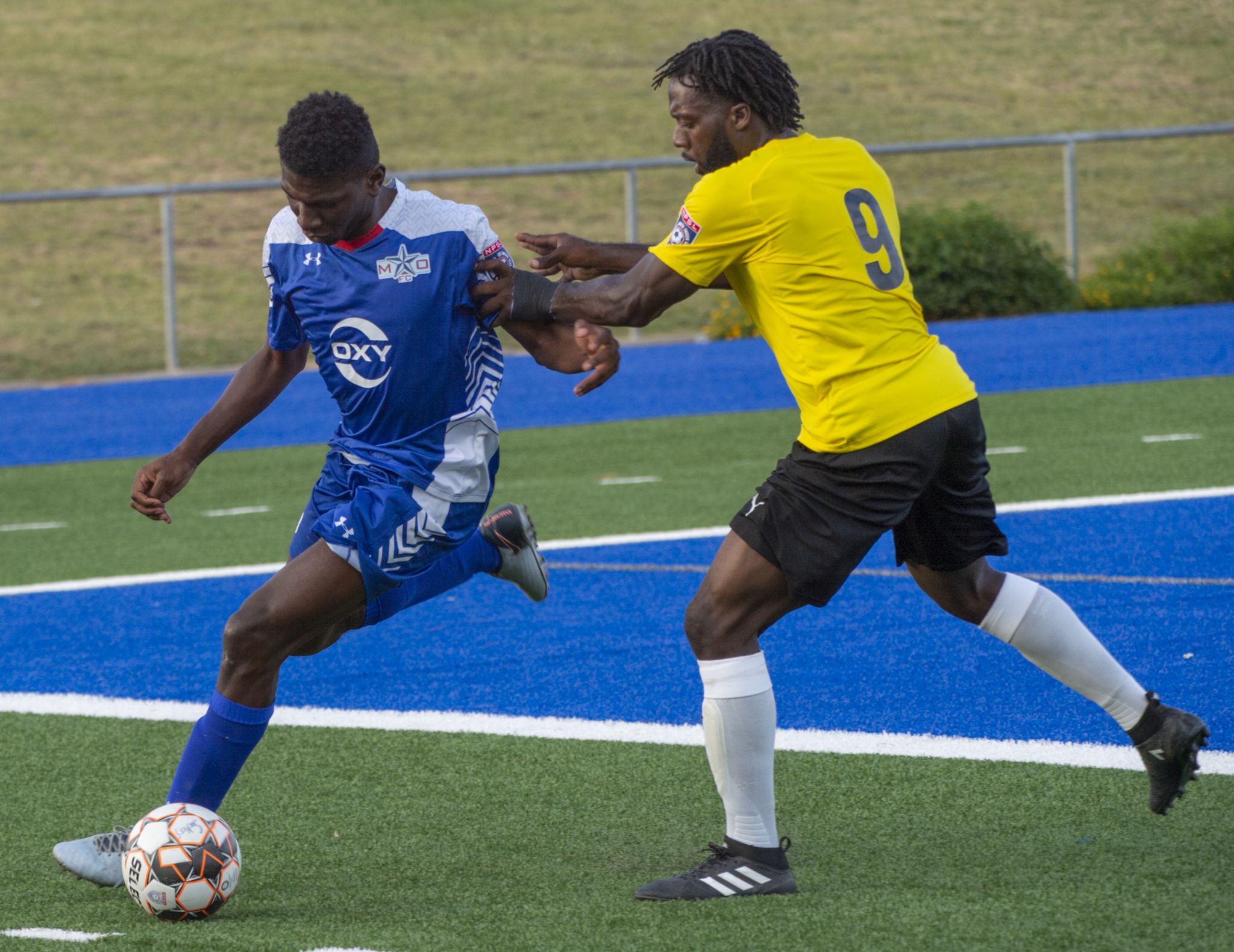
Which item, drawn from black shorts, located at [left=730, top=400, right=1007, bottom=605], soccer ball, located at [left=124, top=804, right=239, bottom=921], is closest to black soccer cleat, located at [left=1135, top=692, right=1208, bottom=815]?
black shorts, located at [left=730, top=400, right=1007, bottom=605]

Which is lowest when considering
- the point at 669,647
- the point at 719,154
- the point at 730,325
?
the point at 730,325

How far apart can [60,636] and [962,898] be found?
5.01m

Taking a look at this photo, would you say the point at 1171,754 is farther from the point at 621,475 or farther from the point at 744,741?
the point at 621,475

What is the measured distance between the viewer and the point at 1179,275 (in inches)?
790

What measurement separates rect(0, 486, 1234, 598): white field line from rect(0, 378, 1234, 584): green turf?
0.44 feet

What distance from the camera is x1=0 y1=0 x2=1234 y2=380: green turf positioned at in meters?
27.3

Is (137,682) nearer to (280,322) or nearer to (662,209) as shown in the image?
(280,322)

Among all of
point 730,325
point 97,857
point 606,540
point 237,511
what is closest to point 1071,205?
point 730,325

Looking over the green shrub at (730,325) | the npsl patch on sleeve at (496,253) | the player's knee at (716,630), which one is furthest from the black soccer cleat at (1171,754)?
the green shrub at (730,325)

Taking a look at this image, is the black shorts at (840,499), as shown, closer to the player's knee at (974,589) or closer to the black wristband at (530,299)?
the player's knee at (974,589)

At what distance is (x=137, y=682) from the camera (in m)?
7.29

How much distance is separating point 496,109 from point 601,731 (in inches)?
1317

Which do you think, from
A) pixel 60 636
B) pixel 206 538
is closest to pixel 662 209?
pixel 206 538

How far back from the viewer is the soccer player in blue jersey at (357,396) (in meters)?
4.72
